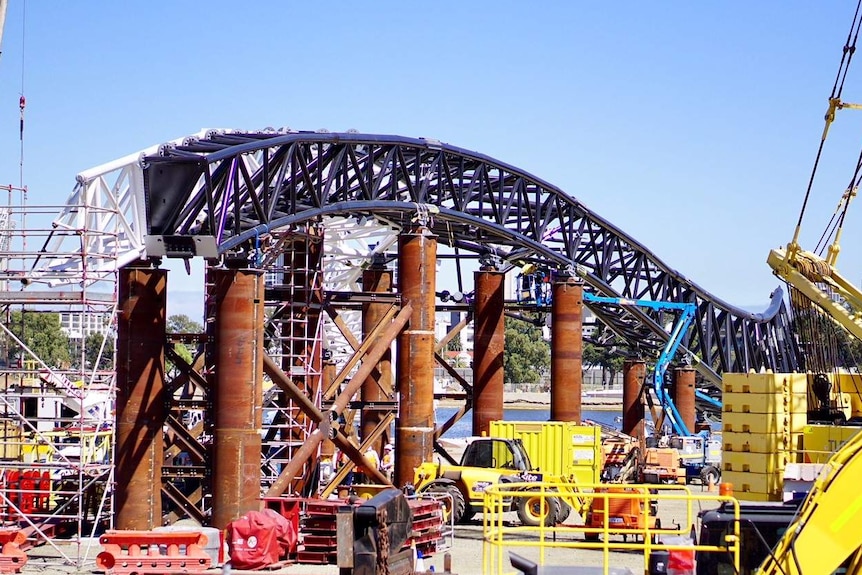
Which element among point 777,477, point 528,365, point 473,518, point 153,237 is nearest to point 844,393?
point 777,477

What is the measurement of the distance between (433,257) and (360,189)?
268 cm

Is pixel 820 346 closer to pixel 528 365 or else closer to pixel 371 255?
pixel 371 255

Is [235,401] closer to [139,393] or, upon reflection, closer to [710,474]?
[139,393]

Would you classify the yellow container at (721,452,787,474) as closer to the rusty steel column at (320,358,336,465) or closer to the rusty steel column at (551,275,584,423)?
the rusty steel column at (320,358,336,465)

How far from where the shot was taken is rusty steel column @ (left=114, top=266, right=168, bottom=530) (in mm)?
27656

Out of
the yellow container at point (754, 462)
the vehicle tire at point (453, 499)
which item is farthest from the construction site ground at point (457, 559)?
the yellow container at point (754, 462)

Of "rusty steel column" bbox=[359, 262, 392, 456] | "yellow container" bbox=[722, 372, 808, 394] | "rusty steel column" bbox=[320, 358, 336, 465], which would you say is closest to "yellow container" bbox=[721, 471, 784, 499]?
"yellow container" bbox=[722, 372, 808, 394]

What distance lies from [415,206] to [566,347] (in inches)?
429

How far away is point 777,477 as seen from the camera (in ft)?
61.9

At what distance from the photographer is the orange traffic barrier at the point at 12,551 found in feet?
79.0

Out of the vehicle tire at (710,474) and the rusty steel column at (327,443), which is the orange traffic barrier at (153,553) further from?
the vehicle tire at (710,474)

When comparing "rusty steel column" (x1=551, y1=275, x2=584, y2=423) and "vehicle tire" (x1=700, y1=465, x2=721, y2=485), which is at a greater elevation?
"rusty steel column" (x1=551, y1=275, x2=584, y2=423)

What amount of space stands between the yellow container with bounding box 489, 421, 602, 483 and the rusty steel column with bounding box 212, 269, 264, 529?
11690mm

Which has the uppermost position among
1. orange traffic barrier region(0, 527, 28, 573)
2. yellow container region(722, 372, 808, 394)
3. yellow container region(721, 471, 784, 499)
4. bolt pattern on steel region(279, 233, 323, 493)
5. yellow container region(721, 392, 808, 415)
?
bolt pattern on steel region(279, 233, 323, 493)
